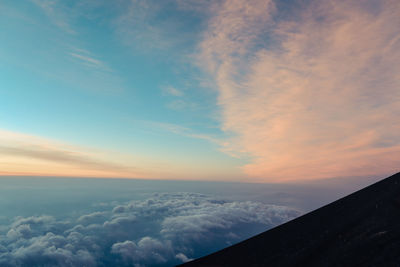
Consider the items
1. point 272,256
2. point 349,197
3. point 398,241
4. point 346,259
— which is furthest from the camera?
point 349,197

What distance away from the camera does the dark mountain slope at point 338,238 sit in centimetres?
1844

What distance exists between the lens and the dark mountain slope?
1844cm

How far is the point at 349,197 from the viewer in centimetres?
3628

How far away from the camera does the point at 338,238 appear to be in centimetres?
2352

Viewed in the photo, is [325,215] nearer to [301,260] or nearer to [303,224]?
[303,224]

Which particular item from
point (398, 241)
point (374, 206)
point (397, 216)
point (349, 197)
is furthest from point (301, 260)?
point (349, 197)

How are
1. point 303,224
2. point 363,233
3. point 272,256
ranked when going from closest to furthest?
point 363,233
point 272,256
point 303,224

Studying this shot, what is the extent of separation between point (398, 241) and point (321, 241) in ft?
27.3

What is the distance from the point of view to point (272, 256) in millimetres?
26656

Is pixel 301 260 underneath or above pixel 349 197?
underneath

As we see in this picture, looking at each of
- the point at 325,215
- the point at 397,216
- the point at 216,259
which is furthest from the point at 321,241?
the point at 216,259

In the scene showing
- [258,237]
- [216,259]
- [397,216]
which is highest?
[397,216]

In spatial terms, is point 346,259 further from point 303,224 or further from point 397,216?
point 303,224

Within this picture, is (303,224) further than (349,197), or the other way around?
(349,197)
